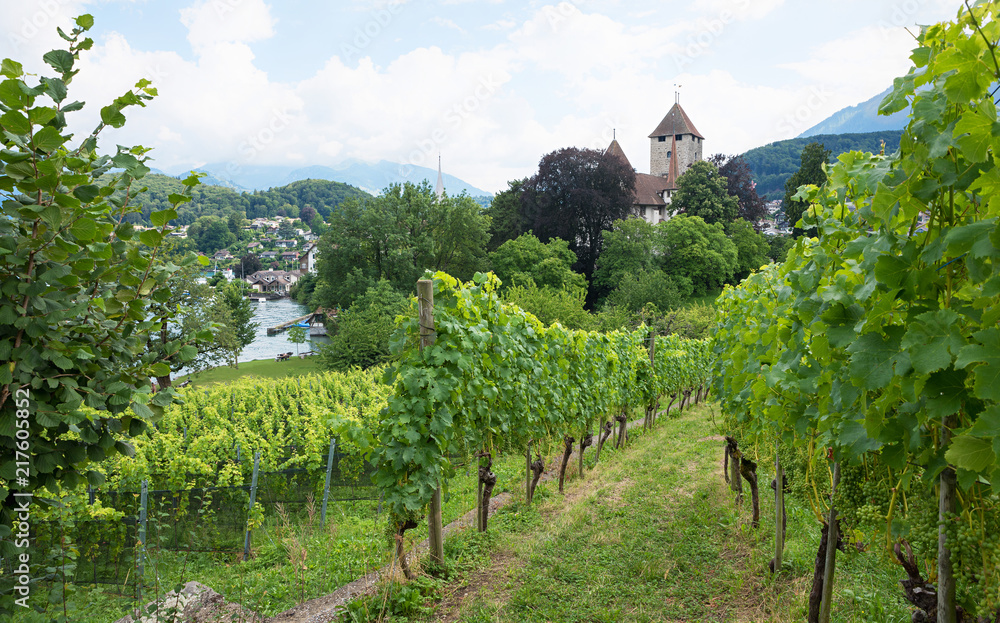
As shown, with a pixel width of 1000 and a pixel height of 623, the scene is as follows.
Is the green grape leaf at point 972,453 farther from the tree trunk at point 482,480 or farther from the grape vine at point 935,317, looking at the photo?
the tree trunk at point 482,480

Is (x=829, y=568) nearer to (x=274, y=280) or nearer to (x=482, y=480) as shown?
(x=482, y=480)

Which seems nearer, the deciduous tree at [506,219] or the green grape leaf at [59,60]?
the green grape leaf at [59,60]

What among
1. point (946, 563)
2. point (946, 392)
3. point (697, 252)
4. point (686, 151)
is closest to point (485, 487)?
point (946, 563)

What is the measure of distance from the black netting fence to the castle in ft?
189

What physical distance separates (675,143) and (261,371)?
2075 inches

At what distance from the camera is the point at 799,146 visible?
459 ft

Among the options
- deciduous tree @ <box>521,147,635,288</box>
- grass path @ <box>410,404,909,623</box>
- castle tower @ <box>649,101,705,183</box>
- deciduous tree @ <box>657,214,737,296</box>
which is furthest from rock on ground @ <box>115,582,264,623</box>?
castle tower @ <box>649,101,705,183</box>

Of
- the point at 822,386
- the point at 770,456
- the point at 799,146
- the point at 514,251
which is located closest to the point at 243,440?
the point at 770,456

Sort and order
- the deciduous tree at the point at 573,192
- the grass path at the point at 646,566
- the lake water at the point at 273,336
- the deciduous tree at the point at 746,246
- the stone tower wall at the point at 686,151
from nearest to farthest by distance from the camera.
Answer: the grass path at the point at 646,566 < the deciduous tree at the point at 573,192 < the deciduous tree at the point at 746,246 < the lake water at the point at 273,336 < the stone tower wall at the point at 686,151

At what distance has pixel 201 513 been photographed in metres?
7.75

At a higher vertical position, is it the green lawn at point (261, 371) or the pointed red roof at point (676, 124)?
the pointed red roof at point (676, 124)

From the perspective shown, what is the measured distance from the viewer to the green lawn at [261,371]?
3478 cm

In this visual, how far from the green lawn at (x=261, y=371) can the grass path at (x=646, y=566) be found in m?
28.5

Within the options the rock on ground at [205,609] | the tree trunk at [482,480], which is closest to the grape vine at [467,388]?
the tree trunk at [482,480]
